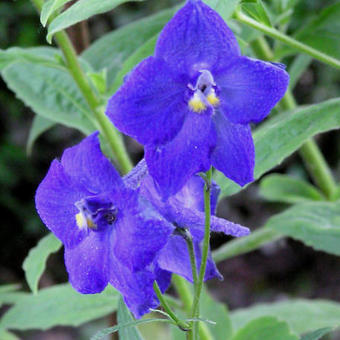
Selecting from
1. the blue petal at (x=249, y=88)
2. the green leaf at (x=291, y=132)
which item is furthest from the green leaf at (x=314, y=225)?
the blue petal at (x=249, y=88)

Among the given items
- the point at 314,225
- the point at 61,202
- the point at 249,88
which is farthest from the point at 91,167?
the point at 314,225

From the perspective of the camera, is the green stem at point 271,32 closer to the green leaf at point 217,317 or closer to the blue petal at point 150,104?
the blue petal at point 150,104

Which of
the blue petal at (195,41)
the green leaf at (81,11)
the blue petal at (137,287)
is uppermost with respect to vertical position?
the green leaf at (81,11)

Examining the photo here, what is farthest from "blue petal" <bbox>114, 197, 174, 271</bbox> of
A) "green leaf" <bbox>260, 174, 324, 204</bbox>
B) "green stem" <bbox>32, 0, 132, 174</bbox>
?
"green leaf" <bbox>260, 174, 324, 204</bbox>

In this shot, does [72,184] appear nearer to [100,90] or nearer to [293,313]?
[100,90]

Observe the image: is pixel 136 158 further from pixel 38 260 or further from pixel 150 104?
pixel 150 104

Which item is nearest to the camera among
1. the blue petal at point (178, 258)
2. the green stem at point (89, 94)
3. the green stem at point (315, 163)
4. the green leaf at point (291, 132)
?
the blue petal at point (178, 258)

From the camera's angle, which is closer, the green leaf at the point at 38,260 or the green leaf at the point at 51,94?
the green leaf at the point at 38,260
